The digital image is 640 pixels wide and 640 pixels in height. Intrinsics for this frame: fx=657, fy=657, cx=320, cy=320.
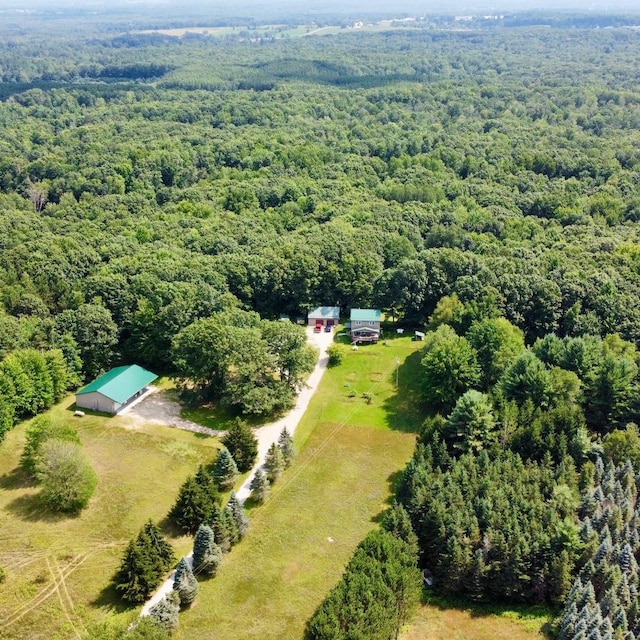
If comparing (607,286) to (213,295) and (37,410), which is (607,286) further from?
(37,410)

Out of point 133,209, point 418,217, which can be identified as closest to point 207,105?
point 133,209

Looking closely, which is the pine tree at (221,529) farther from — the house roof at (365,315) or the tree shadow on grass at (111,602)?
the house roof at (365,315)

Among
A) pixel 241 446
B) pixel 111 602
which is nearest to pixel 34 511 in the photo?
pixel 111 602

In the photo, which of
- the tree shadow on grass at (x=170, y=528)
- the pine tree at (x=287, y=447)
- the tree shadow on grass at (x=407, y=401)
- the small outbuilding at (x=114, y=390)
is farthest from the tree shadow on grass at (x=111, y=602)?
the tree shadow on grass at (x=407, y=401)

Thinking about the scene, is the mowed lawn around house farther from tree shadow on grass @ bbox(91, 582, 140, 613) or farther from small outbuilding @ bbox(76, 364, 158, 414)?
small outbuilding @ bbox(76, 364, 158, 414)

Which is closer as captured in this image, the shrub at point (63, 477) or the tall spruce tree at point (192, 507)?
the tall spruce tree at point (192, 507)

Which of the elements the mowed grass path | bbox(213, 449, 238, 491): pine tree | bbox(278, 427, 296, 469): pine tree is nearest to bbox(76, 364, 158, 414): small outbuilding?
bbox(213, 449, 238, 491): pine tree
